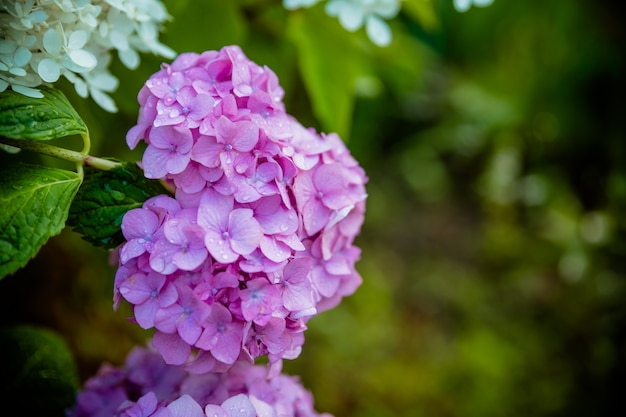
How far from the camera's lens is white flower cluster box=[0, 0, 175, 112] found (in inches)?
23.9

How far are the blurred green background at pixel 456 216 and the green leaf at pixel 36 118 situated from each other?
234 mm

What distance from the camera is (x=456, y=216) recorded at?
256 cm

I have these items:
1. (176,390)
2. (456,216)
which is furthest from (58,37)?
(456,216)

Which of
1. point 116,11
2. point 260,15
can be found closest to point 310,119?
point 260,15

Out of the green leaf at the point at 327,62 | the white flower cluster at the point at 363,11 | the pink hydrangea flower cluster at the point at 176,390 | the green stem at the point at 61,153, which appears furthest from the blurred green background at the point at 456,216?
the pink hydrangea flower cluster at the point at 176,390

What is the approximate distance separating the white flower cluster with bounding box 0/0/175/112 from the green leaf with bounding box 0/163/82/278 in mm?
85

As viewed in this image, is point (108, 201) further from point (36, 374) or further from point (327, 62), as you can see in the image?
point (327, 62)

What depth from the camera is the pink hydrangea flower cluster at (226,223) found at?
548 mm

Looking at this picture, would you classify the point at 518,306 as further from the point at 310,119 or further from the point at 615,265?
the point at 310,119

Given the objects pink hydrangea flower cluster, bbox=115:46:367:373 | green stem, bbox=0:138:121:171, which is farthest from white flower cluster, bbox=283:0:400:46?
green stem, bbox=0:138:121:171

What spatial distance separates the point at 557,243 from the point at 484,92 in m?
0.68

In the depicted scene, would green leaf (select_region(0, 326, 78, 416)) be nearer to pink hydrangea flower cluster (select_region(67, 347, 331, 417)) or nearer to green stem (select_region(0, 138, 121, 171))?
pink hydrangea flower cluster (select_region(67, 347, 331, 417))

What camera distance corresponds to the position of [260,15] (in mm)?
1097

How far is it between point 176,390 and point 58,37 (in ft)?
1.34
